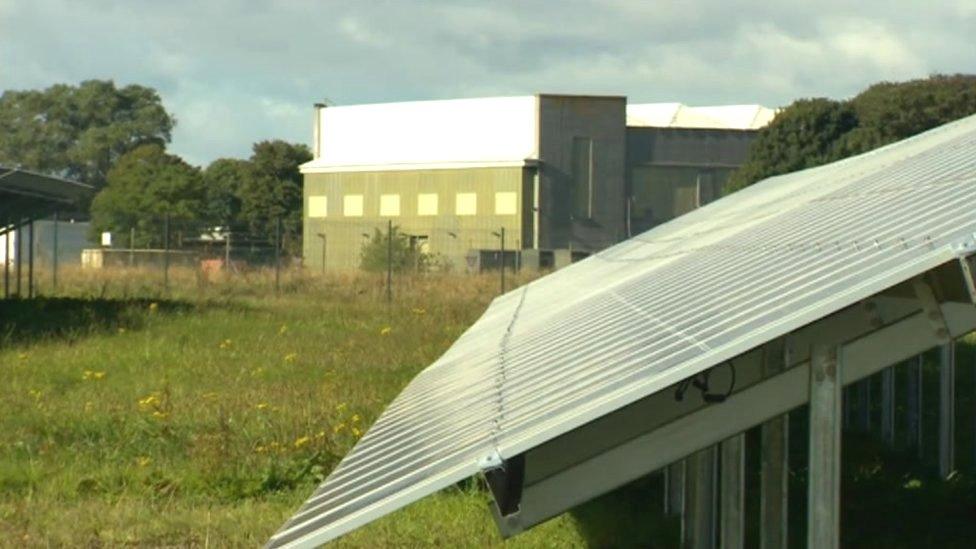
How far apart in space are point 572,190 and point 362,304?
24.7 metres

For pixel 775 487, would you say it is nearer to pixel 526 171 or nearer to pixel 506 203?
pixel 526 171

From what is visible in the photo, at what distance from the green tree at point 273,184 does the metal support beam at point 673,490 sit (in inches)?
2310

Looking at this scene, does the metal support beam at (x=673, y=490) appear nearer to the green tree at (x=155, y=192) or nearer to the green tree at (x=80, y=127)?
the green tree at (x=155, y=192)

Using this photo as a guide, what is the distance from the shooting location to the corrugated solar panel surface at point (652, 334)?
14.4 ft

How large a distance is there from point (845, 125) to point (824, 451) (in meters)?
52.3

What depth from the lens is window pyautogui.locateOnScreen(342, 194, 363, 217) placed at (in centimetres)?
5550

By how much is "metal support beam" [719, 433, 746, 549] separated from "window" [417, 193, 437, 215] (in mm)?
47227

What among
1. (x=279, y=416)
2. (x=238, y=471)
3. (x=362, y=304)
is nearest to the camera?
(x=238, y=471)

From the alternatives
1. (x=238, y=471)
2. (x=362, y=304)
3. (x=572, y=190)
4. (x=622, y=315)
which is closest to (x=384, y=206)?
(x=572, y=190)

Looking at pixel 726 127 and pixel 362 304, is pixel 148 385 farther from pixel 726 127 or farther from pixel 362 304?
pixel 726 127

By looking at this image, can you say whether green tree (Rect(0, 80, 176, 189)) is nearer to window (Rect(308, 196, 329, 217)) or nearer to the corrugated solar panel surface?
window (Rect(308, 196, 329, 217))

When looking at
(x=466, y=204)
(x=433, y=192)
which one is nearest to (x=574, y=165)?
(x=466, y=204)

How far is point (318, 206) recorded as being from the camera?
57.1 metres

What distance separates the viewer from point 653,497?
11242 mm
